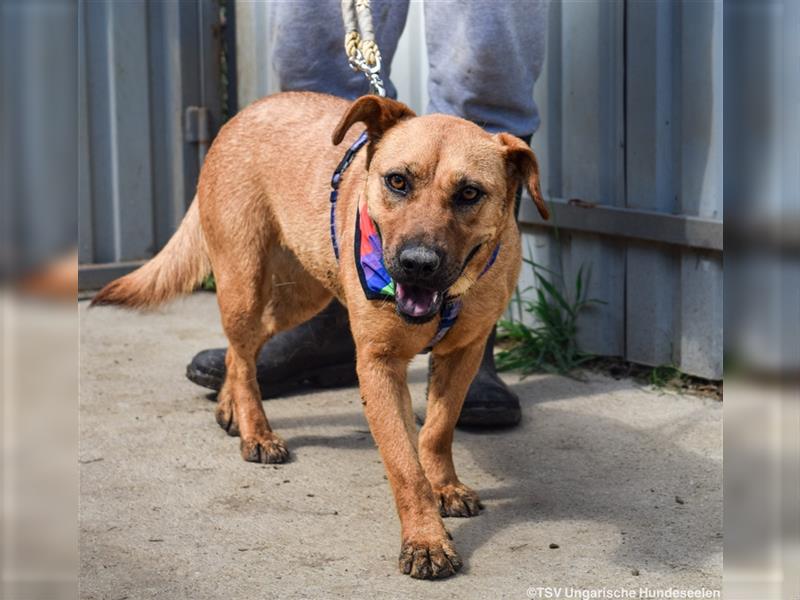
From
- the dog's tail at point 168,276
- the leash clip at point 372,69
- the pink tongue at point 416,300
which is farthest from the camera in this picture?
the dog's tail at point 168,276

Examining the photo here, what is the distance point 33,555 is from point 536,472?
256cm

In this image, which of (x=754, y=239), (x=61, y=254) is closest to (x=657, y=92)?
(x=754, y=239)

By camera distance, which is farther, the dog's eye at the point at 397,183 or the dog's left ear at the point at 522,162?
the dog's left ear at the point at 522,162

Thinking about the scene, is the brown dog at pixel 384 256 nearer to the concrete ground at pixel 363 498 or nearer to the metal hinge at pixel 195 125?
the concrete ground at pixel 363 498

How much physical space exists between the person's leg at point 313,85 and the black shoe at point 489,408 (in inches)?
28.1

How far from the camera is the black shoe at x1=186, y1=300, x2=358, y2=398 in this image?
13.3 ft

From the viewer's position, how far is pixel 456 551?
2680mm

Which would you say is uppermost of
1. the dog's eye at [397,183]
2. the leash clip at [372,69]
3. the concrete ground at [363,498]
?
the leash clip at [372,69]

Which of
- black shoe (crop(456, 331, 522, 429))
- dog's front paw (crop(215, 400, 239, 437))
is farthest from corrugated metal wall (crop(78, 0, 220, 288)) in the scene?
black shoe (crop(456, 331, 522, 429))

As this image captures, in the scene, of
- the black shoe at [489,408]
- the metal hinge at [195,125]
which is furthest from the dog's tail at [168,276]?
the metal hinge at [195,125]

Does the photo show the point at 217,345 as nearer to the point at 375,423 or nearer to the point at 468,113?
the point at 468,113

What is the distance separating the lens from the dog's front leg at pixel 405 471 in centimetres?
257

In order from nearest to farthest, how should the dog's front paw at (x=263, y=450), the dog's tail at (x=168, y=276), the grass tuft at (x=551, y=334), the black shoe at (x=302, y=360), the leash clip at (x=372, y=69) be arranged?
the leash clip at (x=372, y=69) → the dog's front paw at (x=263, y=450) → the dog's tail at (x=168, y=276) → the black shoe at (x=302, y=360) → the grass tuft at (x=551, y=334)

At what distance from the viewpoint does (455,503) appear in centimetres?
297
